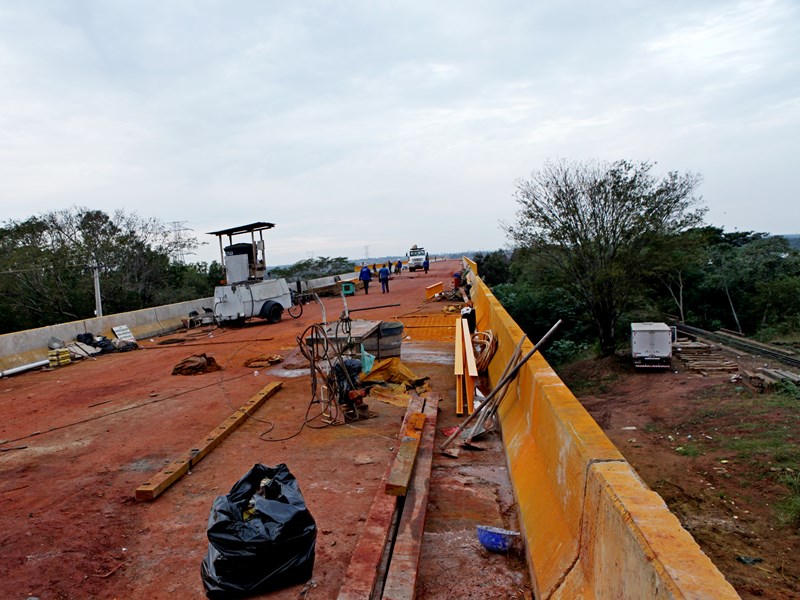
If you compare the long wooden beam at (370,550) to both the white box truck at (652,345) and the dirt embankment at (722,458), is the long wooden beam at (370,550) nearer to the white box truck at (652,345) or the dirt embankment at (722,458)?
the dirt embankment at (722,458)

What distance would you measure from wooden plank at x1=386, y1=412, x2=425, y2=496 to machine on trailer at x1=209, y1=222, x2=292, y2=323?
12338mm

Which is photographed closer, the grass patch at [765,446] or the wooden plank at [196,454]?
the wooden plank at [196,454]

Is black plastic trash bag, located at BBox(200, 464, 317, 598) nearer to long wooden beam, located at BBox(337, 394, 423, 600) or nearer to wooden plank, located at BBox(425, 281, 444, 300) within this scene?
long wooden beam, located at BBox(337, 394, 423, 600)

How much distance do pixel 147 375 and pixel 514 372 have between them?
847 centimetres

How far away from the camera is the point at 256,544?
3465 millimetres

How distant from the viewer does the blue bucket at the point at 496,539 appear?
4.16 metres

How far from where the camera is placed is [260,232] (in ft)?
62.8

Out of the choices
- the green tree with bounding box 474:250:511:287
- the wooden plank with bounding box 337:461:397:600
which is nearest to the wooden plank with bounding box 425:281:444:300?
the wooden plank with bounding box 337:461:397:600

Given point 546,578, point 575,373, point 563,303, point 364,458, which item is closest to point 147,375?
point 364,458

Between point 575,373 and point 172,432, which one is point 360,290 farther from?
point 172,432

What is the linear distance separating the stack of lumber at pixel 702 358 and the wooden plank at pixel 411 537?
17088 mm

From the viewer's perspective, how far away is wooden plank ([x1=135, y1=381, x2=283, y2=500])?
17.2ft

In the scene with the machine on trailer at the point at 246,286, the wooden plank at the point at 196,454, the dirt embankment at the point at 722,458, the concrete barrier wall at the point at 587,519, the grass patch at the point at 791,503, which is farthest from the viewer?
the machine on trailer at the point at 246,286

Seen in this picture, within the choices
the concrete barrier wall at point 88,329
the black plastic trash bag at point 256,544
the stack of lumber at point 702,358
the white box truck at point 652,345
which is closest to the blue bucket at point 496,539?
the black plastic trash bag at point 256,544
